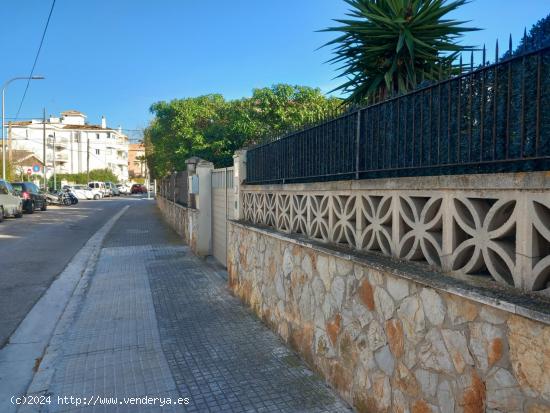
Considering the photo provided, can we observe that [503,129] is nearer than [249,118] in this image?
Yes

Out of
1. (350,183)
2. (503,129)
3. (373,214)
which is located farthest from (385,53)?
(503,129)

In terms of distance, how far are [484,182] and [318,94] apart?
14315 mm

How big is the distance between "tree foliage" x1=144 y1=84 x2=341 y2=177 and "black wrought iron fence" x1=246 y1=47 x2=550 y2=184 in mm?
10042

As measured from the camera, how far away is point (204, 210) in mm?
11297

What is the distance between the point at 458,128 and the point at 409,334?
51.2 inches

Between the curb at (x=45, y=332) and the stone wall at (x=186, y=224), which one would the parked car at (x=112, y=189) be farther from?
the curb at (x=45, y=332)

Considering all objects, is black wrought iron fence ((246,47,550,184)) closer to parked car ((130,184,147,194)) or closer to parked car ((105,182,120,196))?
parked car ((105,182,120,196))

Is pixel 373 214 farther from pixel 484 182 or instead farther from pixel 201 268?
pixel 201 268

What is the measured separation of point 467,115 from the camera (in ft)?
8.90

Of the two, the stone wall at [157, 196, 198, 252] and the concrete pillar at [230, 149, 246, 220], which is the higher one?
the concrete pillar at [230, 149, 246, 220]

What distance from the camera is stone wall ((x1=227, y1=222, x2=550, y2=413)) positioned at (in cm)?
207

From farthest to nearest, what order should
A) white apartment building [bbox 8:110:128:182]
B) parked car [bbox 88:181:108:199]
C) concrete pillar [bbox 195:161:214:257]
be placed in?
white apartment building [bbox 8:110:128:182] → parked car [bbox 88:181:108:199] → concrete pillar [bbox 195:161:214:257]

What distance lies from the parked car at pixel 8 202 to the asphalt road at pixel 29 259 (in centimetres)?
152

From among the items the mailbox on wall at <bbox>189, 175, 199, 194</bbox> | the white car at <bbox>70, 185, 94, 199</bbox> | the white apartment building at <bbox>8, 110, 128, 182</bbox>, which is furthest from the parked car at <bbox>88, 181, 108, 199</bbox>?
the mailbox on wall at <bbox>189, 175, 199, 194</bbox>
